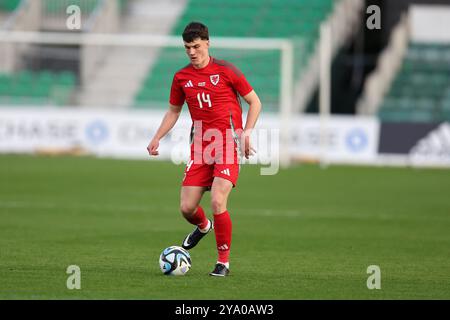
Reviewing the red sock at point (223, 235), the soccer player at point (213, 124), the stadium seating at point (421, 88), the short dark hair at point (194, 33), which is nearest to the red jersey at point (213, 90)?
the soccer player at point (213, 124)

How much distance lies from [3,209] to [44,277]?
23.9 ft

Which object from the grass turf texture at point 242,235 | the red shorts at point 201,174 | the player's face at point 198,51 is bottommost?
the grass turf texture at point 242,235

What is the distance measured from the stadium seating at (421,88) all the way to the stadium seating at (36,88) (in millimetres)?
9799

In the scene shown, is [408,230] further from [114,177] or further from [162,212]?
[114,177]

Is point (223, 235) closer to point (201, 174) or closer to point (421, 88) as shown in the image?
point (201, 174)

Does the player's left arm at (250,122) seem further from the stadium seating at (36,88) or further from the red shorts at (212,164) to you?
the stadium seating at (36,88)

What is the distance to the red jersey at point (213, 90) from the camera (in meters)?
10.0

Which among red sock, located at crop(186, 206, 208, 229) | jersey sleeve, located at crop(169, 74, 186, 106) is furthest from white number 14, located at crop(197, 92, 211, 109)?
red sock, located at crop(186, 206, 208, 229)

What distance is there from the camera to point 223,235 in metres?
9.84

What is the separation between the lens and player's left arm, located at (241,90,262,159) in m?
9.69

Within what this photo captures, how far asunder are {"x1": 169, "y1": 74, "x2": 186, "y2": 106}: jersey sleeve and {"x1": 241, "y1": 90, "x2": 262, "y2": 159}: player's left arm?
2.13 feet

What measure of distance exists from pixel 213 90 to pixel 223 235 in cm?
141

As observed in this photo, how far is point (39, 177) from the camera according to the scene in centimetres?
2297

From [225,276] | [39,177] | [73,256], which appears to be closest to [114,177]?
[39,177]
